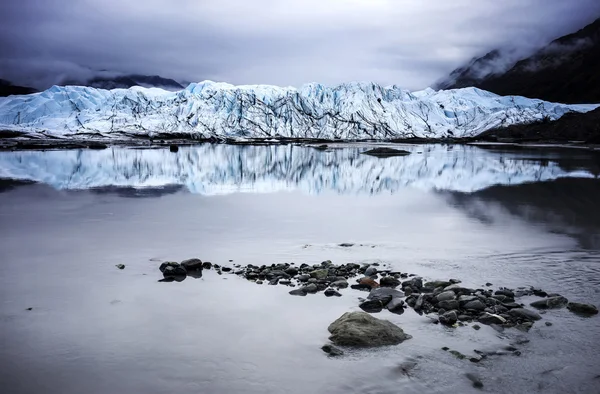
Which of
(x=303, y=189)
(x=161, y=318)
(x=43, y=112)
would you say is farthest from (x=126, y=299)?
(x=43, y=112)

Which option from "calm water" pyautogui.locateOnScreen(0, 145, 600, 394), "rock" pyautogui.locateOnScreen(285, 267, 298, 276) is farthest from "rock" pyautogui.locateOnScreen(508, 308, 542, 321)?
"rock" pyautogui.locateOnScreen(285, 267, 298, 276)

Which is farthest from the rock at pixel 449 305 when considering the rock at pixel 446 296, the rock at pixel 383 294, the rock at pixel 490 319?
the rock at pixel 383 294

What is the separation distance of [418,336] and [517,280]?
11.3 ft

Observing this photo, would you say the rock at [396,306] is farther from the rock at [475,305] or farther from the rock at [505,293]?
the rock at [505,293]

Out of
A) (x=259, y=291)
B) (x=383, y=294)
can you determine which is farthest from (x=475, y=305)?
(x=259, y=291)

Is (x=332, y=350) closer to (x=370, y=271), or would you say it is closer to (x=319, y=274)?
(x=319, y=274)

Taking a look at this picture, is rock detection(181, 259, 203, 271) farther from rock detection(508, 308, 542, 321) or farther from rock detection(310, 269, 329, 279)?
rock detection(508, 308, 542, 321)

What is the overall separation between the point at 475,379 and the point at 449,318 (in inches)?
63.0

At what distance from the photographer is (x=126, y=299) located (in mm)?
8422

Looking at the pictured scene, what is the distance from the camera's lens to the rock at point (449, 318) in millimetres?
7359

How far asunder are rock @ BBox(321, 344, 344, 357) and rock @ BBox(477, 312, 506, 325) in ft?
7.76

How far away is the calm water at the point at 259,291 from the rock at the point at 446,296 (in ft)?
1.93

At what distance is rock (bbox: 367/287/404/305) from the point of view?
8.32 m

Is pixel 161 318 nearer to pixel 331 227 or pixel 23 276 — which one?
pixel 23 276
